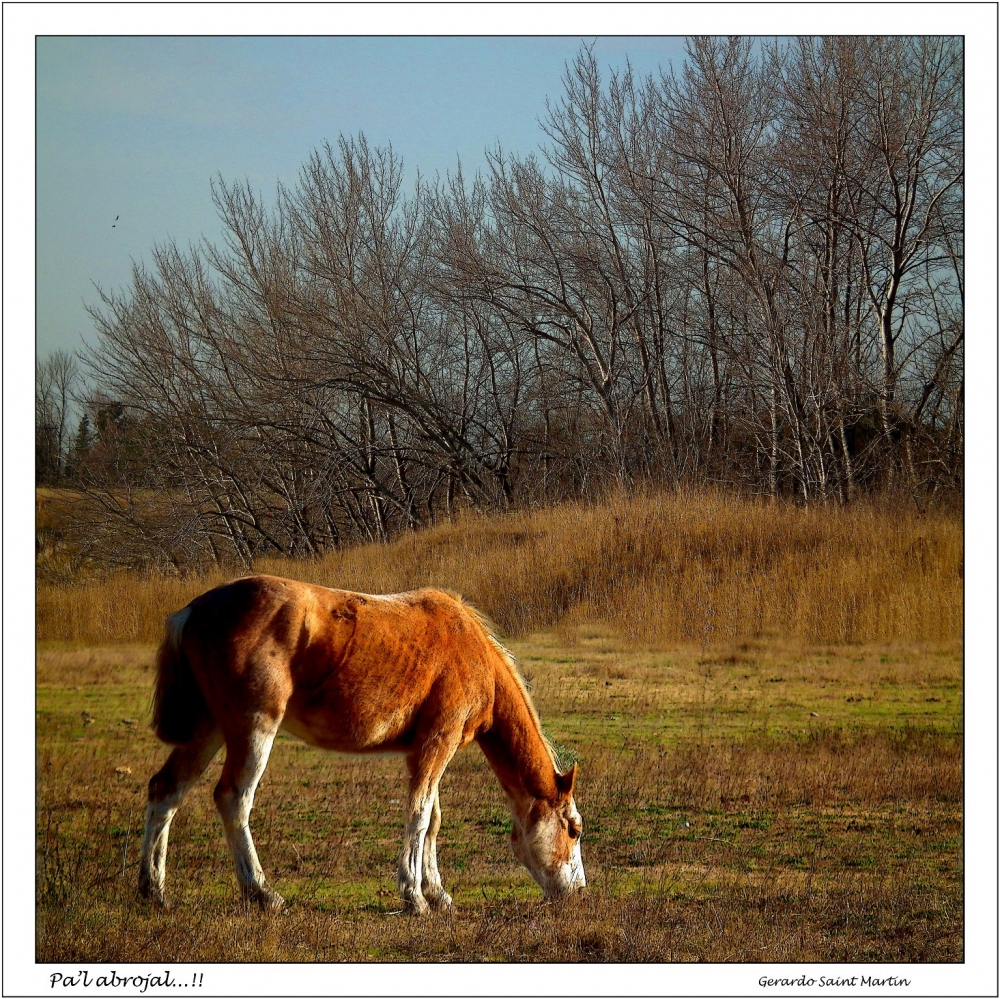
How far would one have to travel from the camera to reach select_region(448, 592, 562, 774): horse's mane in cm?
536

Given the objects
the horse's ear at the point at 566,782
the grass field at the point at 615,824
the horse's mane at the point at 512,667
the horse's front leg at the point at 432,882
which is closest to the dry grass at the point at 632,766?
the grass field at the point at 615,824

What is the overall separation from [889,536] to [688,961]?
24.2ft

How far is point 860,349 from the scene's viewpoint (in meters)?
14.5

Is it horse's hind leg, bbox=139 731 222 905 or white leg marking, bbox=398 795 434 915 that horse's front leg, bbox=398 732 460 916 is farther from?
horse's hind leg, bbox=139 731 222 905

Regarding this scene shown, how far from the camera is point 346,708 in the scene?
4852 millimetres

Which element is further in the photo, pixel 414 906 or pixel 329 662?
pixel 329 662

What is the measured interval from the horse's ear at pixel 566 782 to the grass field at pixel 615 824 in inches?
21.1

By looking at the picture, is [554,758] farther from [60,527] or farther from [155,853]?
[60,527]

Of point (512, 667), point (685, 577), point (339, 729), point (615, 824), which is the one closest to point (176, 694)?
point (339, 729)

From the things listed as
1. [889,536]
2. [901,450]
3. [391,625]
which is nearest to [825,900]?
[391,625]

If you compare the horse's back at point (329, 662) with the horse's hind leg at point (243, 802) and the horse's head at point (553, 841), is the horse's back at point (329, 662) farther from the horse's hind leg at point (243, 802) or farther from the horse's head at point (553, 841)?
the horse's head at point (553, 841)

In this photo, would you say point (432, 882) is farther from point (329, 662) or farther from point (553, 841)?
point (329, 662)

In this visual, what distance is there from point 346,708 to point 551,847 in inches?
53.0

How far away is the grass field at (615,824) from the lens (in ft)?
15.2
